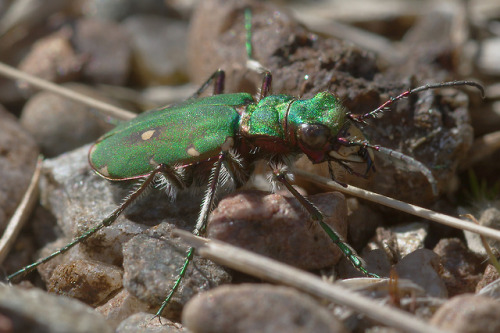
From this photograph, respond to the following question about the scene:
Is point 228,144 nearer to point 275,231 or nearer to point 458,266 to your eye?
point 275,231

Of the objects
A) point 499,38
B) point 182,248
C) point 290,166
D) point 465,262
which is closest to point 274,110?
point 290,166

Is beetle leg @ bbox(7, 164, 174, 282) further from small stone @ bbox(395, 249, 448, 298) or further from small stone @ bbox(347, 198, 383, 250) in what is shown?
small stone @ bbox(395, 249, 448, 298)

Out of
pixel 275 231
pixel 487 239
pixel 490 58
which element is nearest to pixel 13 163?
pixel 275 231

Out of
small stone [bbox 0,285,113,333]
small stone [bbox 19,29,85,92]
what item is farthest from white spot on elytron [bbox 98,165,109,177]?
small stone [bbox 19,29,85,92]

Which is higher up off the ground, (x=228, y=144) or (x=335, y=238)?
(x=228, y=144)

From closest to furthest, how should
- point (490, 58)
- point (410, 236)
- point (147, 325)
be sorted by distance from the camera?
point (147, 325) → point (410, 236) → point (490, 58)

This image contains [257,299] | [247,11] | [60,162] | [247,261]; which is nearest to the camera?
[257,299]

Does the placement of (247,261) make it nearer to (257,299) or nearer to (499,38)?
(257,299)
